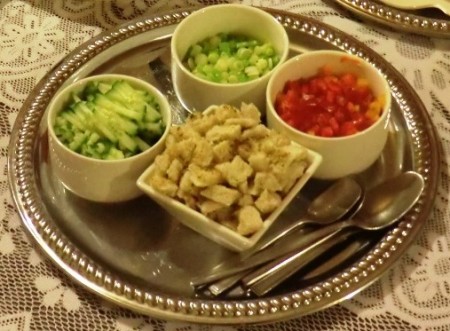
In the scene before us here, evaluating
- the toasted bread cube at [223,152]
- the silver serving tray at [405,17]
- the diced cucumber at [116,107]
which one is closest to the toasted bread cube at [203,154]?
the toasted bread cube at [223,152]

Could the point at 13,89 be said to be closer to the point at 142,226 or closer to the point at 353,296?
the point at 142,226

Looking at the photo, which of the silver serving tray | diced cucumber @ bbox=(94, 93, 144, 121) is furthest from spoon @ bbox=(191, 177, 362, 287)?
the silver serving tray

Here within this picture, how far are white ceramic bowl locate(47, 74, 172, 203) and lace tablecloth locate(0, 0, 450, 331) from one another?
10cm

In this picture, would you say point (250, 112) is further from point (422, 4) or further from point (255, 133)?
point (422, 4)

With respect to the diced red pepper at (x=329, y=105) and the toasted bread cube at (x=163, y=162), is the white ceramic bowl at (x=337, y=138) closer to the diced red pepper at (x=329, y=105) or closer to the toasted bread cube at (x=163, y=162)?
the diced red pepper at (x=329, y=105)

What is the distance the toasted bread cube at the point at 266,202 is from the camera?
2.64 ft

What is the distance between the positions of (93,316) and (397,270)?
38 centimetres

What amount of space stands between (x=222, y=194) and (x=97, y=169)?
17 centimetres

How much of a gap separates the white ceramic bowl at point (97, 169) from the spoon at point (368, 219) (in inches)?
7.5

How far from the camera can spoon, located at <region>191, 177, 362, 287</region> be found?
32.6 inches

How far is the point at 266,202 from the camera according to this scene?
2.64ft

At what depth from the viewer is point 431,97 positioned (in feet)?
3.50

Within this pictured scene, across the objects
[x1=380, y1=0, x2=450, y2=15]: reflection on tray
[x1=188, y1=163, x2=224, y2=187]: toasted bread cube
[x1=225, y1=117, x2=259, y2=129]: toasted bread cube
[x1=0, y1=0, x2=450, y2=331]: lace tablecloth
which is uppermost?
[x1=380, y1=0, x2=450, y2=15]: reflection on tray

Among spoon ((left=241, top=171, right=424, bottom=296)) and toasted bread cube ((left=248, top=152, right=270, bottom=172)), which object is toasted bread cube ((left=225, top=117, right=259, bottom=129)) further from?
spoon ((left=241, top=171, right=424, bottom=296))
